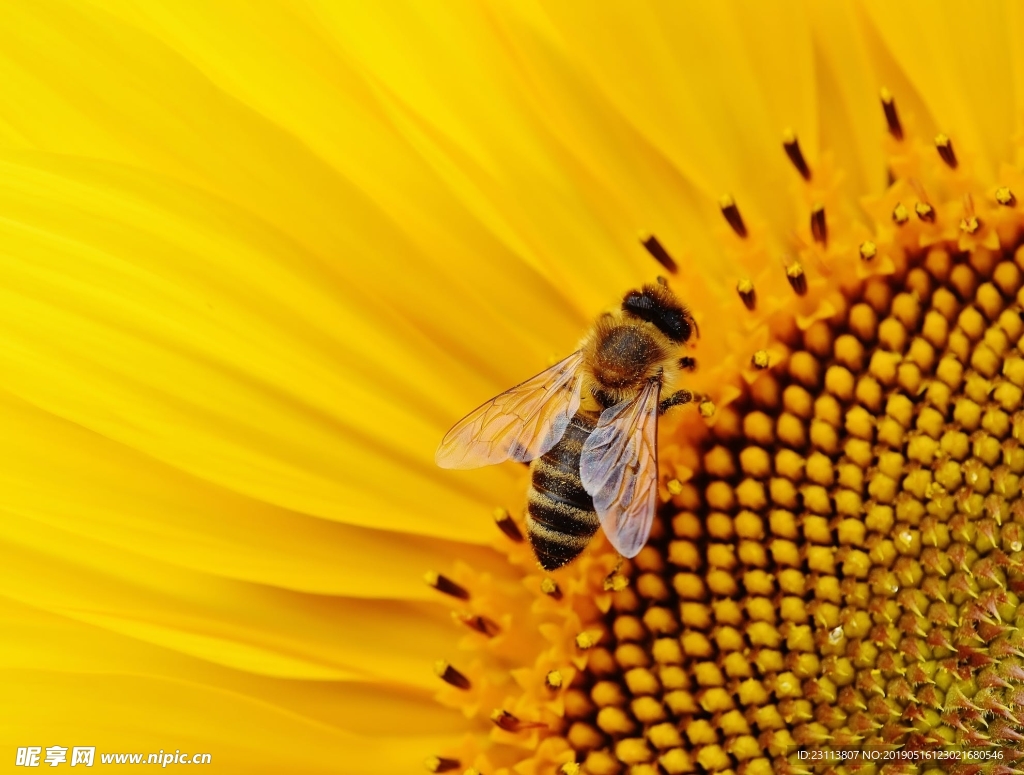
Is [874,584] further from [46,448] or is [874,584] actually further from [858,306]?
[46,448]

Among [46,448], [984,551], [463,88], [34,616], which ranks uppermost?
[463,88]

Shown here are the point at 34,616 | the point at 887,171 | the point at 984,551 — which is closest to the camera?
the point at 984,551

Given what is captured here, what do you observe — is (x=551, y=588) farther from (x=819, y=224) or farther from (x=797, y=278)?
(x=819, y=224)

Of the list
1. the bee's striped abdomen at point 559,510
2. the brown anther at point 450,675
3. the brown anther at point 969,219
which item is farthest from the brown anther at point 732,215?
the brown anther at point 450,675

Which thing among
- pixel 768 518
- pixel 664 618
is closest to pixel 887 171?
pixel 768 518

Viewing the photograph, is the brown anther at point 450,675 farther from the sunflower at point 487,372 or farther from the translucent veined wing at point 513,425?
the translucent veined wing at point 513,425

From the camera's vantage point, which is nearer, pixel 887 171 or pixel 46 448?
pixel 46 448

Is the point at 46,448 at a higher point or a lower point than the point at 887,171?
lower
